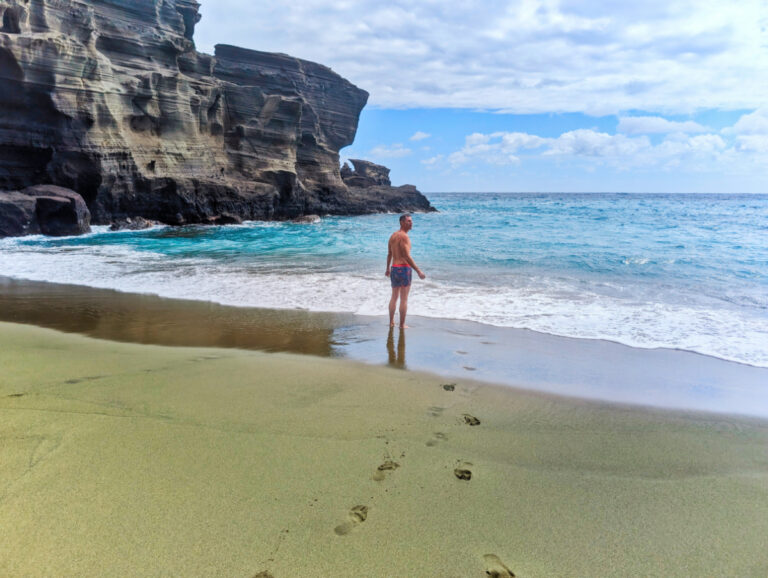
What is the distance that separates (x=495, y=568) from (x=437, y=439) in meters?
1.25

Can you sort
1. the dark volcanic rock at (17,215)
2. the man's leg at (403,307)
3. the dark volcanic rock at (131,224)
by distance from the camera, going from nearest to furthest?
1. the man's leg at (403,307)
2. the dark volcanic rock at (17,215)
3. the dark volcanic rock at (131,224)

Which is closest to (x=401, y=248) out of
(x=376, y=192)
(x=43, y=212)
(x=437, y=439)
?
(x=437, y=439)

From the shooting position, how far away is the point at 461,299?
9.02 meters

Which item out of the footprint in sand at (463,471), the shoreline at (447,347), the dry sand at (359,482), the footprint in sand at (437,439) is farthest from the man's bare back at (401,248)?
the footprint in sand at (463,471)

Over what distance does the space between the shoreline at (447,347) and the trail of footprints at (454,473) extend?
1.14 metres

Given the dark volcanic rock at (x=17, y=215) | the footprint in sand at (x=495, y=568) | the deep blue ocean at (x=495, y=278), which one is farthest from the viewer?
the dark volcanic rock at (x=17, y=215)

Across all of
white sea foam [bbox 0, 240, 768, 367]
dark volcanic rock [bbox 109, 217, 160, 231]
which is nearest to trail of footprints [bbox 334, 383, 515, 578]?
white sea foam [bbox 0, 240, 768, 367]

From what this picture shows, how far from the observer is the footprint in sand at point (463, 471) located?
→ 9.21 ft

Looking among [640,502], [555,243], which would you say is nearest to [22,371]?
[640,502]

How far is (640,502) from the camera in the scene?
2629mm

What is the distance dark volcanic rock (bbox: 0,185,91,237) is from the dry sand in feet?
60.7

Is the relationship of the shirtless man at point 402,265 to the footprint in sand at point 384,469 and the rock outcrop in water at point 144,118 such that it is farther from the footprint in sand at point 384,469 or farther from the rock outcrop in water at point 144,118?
the rock outcrop in water at point 144,118

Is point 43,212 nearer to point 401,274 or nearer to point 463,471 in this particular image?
point 401,274

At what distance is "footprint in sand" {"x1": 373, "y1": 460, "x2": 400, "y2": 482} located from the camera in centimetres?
277
